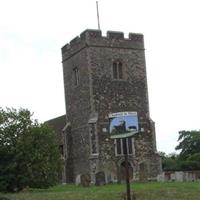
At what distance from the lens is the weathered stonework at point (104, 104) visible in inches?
1896

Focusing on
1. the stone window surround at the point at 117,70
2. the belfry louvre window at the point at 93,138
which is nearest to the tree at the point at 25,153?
the belfry louvre window at the point at 93,138

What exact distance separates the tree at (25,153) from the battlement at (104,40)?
51.3ft

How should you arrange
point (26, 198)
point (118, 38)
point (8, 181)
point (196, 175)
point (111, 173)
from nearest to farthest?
point (26, 198), point (8, 181), point (196, 175), point (111, 173), point (118, 38)

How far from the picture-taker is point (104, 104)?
48906mm

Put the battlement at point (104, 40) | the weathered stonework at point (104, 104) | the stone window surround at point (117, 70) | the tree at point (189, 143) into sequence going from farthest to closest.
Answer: the tree at point (189, 143)
the stone window surround at point (117, 70)
the battlement at point (104, 40)
the weathered stonework at point (104, 104)

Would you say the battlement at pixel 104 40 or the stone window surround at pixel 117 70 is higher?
the battlement at pixel 104 40

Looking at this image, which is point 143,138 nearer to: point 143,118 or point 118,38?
point 143,118

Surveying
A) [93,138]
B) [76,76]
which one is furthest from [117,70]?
[93,138]

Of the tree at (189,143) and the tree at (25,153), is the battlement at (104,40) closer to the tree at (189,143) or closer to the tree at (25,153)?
the tree at (25,153)

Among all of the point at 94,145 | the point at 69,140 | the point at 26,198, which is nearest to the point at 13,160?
the point at 26,198

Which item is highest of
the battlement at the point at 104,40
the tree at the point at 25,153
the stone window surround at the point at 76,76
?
the battlement at the point at 104,40

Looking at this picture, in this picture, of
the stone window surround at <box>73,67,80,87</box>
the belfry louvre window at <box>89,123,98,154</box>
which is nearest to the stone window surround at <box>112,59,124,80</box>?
the stone window surround at <box>73,67,80,87</box>

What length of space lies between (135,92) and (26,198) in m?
26.3

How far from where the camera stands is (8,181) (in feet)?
112
